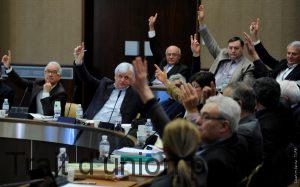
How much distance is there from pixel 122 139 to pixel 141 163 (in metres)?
1.19

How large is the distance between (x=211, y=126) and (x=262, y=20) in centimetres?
594

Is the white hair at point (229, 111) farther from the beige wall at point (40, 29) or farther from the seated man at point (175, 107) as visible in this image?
the beige wall at point (40, 29)

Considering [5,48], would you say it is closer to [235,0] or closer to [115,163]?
[235,0]

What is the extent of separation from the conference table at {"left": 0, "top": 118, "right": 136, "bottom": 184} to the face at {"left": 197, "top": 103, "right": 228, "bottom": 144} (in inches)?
91.6

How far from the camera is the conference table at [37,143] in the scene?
549 centimetres

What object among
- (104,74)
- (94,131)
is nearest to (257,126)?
(94,131)

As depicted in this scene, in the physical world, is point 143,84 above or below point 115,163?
above

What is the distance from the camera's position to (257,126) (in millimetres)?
3418

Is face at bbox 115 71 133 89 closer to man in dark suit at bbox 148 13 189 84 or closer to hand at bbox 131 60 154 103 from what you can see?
man in dark suit at bbox 148 13 189 84

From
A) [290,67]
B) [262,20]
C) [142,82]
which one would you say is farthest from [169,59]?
[142,82]

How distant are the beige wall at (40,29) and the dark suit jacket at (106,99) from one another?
302 cm

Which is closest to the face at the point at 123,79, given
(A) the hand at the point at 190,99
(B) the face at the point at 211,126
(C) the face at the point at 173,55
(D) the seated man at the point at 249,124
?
(C) the face at the point at 173,55

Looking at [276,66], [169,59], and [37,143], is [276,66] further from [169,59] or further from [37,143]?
[37,143]

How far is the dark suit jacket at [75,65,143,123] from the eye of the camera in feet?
20.3
